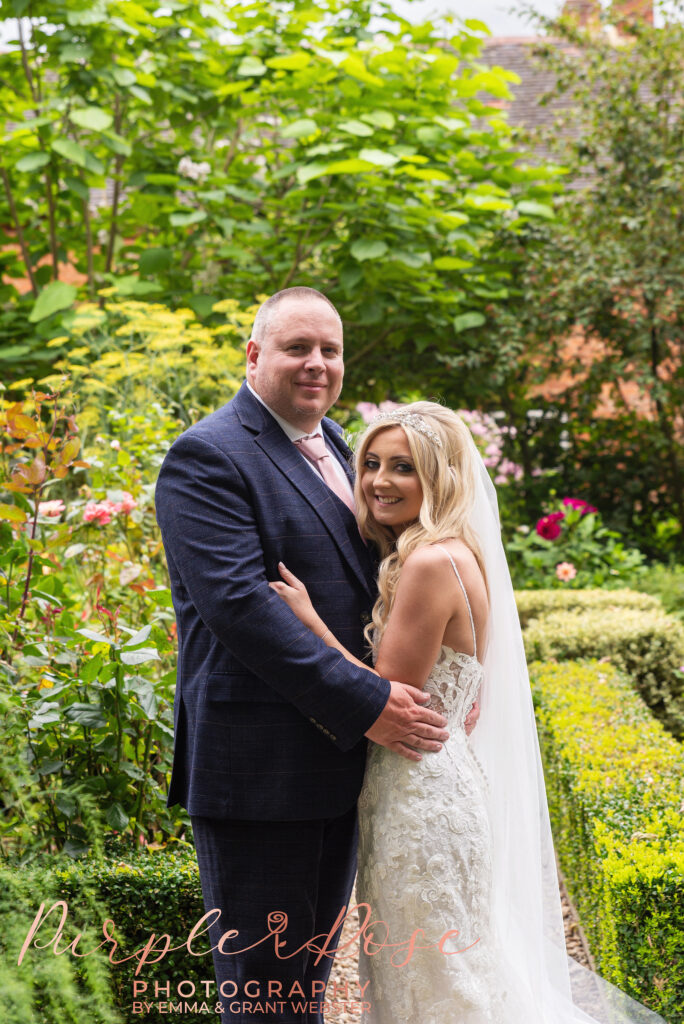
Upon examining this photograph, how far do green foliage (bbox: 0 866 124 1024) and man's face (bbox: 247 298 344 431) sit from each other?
1.26m

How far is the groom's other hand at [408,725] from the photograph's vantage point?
2.05 metres

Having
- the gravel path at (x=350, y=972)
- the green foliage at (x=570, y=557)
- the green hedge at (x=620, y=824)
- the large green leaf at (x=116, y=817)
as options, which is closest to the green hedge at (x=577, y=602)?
the green foliage at (x=570, y=557)

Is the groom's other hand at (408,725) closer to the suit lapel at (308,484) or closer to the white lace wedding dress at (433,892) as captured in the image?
the white lace wedding dress at (433,892)

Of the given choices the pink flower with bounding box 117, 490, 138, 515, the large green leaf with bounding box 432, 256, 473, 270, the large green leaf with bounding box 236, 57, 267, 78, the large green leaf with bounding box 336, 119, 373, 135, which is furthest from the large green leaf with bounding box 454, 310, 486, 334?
the pink flower with bounding box 117, 490, 138, 515

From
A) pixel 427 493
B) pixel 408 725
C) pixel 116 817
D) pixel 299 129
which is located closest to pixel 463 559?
pixel 427 493

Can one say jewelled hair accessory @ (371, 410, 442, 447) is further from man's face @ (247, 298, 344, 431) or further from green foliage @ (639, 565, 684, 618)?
green foliage @ (639, 565, 684, 618)

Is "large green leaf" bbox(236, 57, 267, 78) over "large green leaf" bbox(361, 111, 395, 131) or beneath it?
over

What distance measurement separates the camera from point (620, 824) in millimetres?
2717

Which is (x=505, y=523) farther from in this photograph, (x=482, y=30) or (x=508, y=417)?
(x=482, y=30)

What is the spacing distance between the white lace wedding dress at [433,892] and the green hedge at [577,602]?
3.69 m

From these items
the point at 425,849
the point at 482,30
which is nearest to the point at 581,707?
the point at 425,849

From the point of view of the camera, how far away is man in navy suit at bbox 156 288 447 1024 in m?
1.95

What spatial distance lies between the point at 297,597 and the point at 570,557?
17.8 ft

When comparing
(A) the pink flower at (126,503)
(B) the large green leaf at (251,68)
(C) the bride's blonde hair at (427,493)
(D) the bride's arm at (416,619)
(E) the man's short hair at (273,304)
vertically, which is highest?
(B) the large green leaf at (251,68)
